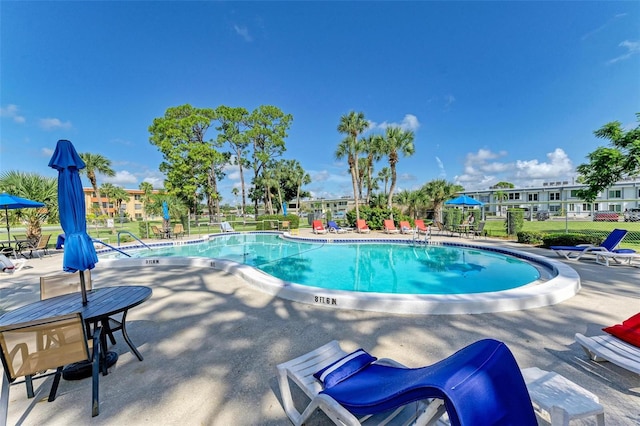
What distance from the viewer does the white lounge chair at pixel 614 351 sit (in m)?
2.23

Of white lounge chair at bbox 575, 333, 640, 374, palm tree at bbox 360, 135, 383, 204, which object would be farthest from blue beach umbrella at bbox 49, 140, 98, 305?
palm tree at bbox 360, 135, 383, 204

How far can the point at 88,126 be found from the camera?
26938mm

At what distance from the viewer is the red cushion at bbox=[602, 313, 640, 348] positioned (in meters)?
2.51

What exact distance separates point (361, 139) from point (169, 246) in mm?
15013

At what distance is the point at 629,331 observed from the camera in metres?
2.60

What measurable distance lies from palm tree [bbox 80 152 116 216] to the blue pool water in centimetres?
1722

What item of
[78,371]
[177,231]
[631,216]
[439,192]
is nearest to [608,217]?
[631,216]

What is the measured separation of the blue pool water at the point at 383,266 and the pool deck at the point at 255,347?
7.33 ft

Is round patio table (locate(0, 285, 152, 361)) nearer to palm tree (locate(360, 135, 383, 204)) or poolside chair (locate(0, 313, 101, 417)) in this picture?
poolside chair (locate(0, 313, 101, 417))

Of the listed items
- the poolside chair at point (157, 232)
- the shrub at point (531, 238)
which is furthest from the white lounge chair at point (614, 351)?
the poolside chair at point (157, 232)

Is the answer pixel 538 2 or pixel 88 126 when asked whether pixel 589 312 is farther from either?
pixel 88 126

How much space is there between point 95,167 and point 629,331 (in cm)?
3238

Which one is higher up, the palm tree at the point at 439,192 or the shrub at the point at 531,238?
the palm tree at the point at 439,192

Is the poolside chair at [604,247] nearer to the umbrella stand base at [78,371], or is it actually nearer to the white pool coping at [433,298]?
the white pool coping at [433,298]
